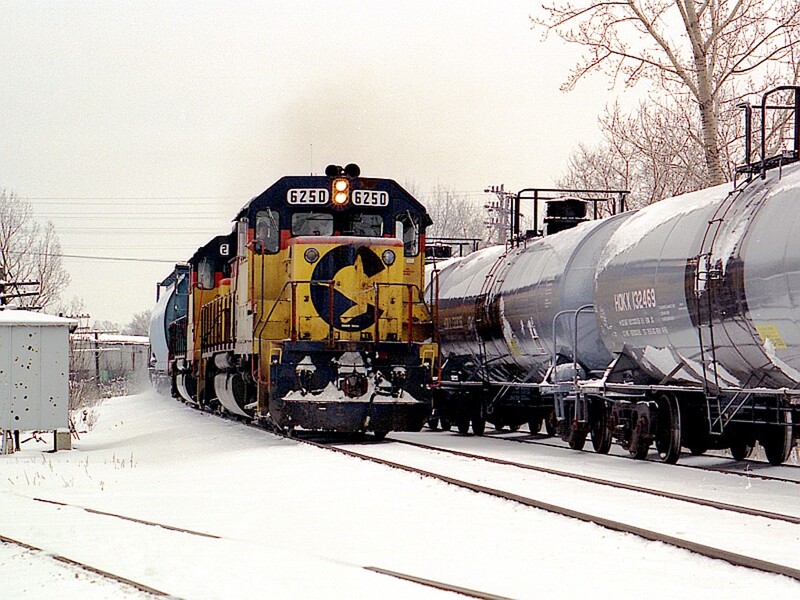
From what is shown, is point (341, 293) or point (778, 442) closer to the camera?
point (778, 442)

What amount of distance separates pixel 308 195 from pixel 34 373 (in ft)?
15.8

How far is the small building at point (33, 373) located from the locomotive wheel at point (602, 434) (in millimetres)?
7586

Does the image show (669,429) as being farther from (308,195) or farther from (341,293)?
(308,195)

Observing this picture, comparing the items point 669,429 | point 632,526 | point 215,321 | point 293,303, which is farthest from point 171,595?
point 215,321

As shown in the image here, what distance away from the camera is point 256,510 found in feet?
29.3

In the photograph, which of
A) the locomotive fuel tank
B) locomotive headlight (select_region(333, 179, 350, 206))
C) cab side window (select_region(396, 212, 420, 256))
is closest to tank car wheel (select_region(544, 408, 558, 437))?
cab side window (select_region(396, 212, 420, 256))

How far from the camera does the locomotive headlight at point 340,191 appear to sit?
16000mm

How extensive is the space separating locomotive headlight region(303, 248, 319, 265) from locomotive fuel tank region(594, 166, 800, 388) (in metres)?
4.16

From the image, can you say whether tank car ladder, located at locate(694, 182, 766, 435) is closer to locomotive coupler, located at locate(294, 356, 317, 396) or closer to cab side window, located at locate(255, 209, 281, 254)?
locomotive coupler, located at locate(294, 356, 317, 396)

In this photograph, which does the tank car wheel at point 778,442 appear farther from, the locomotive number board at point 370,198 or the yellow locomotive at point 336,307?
the locomotive number board at point 370,198

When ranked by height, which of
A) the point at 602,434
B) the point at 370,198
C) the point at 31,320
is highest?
the point at 370,198

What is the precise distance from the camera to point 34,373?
16000 mm

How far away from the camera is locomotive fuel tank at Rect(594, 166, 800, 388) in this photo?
9945 millimetres

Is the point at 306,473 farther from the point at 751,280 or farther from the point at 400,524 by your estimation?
the point at 751,280
